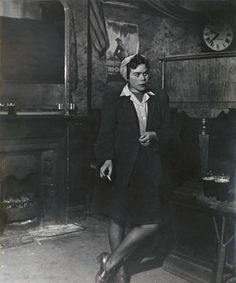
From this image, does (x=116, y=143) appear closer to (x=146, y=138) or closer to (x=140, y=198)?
(x=146, y=138)

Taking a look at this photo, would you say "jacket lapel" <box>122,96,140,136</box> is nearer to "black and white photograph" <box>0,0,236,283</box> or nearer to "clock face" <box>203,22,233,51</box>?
"black and white photograph" <box>0,0,236,283</box>

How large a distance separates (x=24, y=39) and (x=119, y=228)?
6.72 ft

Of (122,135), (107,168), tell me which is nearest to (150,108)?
(122,135)

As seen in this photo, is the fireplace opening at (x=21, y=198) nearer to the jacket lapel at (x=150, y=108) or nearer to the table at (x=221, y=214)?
the jacket lapel at (x=150, y=108)

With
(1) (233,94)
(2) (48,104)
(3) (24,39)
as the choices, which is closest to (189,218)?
(1) (233,94)

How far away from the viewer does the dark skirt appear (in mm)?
2434

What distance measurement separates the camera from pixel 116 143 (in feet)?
8.54

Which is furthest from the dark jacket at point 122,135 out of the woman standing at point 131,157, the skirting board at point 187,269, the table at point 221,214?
the skirting board at point 187,269

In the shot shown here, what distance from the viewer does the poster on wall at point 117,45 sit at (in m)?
4.34

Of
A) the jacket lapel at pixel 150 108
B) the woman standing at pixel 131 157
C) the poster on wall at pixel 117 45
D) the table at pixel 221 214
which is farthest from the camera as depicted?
the poster on wall at pixel 117 45

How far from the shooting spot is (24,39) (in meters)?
3.70

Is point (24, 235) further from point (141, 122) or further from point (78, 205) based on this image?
point (141, 122)

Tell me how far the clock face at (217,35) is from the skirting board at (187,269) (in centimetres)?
291

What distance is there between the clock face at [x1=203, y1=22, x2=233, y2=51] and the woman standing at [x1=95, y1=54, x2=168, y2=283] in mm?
2536
